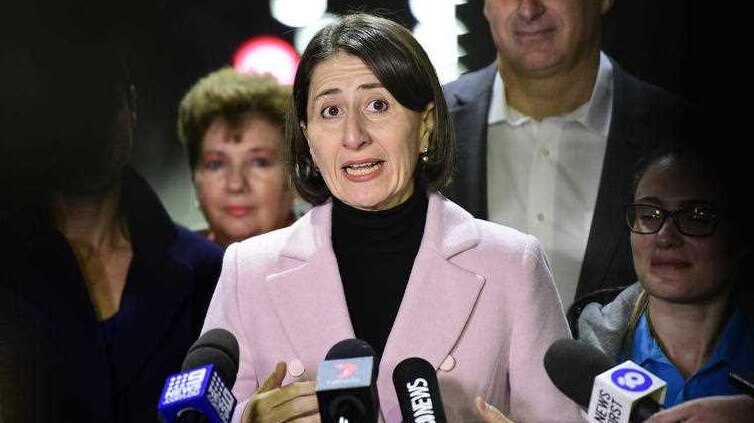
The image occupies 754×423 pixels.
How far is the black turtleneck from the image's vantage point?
7.91 feet

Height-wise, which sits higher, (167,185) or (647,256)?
(167,185)

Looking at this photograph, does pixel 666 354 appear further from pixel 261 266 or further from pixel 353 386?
pixel 353 386

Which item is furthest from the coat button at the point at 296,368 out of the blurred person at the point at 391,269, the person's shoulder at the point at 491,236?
the person's shoulder at the point at 491,236

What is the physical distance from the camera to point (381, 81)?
7.79 feet

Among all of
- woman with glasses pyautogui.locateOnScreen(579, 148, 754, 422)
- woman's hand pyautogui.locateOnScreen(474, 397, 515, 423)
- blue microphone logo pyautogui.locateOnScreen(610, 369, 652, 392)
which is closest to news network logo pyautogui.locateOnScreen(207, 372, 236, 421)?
woman's hand pyautogui.locateOnScreen(474, 397, 515, 423)

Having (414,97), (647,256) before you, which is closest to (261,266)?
(414,97)

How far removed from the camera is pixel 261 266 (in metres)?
2.51

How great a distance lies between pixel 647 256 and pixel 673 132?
1.20 ft

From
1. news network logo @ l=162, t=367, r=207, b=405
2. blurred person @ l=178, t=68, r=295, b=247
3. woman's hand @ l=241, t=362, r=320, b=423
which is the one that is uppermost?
blurred person @ l=178, t=68, r=295, b=247

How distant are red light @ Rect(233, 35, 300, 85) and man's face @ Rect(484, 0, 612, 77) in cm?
66

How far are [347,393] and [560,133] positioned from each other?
1.43 meters

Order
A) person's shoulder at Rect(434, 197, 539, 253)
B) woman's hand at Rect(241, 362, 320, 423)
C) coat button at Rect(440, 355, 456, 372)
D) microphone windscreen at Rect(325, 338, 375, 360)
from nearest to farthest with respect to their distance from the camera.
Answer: microphone windscreen at Rect(325, 338, 375, 360)
woman's hand at Rect(241, 362, 320, 423)
coat button at Rect(440, 355, 456, 372)
person's shoulder at Rect(434, 197, 539, 253)

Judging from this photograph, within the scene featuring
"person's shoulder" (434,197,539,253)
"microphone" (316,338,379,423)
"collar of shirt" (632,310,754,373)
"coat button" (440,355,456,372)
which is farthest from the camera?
"collar of shirt" (632,310,754,373)

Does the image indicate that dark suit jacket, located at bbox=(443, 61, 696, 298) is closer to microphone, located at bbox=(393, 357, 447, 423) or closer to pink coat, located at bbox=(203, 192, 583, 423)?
pink coat, located at bbox=(203, 192, 583, 423)
